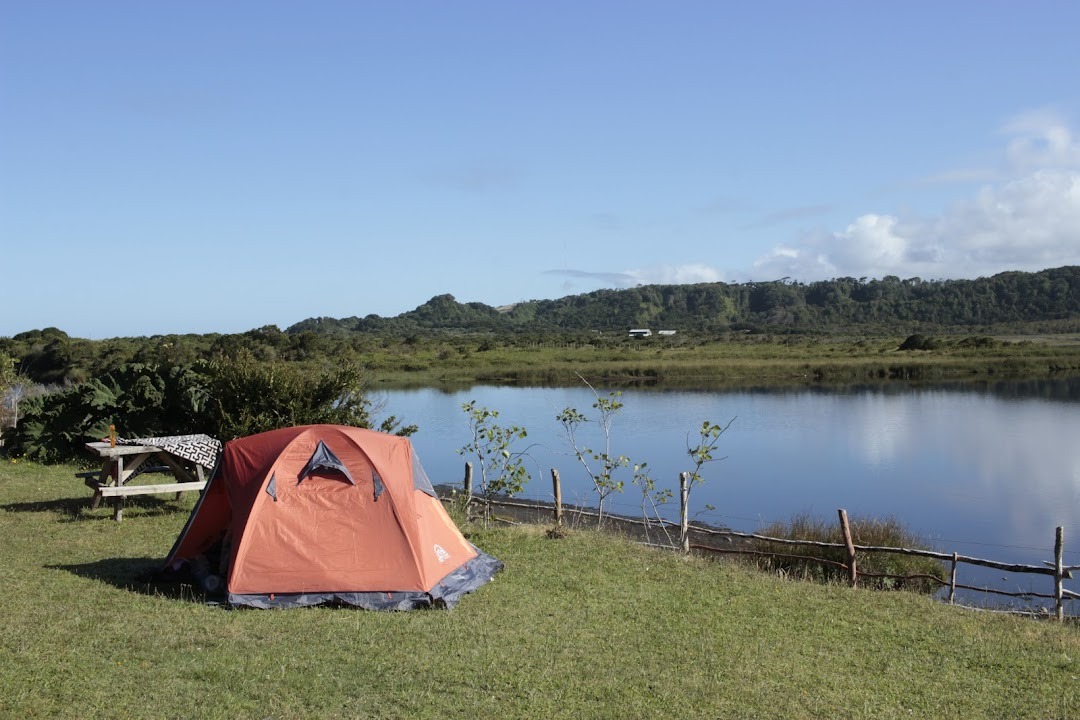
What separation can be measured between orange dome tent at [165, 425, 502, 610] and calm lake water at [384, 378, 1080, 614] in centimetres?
868

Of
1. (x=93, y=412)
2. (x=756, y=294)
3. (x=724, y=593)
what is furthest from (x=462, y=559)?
(x=756, y=294)

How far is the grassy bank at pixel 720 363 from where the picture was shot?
201 feet

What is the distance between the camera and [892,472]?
90.7ft

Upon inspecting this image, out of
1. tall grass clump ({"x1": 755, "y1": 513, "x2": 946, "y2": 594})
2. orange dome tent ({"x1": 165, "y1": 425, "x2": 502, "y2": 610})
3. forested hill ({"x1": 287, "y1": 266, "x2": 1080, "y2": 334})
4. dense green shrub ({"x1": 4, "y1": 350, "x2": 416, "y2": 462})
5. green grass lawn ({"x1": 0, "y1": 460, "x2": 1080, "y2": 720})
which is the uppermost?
forested hill ({"x1": 287, "y1": 266, "x2": 1080, "y2": 334})

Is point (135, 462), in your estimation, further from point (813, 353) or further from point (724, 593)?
point (813, 353)

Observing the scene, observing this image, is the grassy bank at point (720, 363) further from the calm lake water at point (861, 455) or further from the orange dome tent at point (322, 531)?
the orange dome tent at point (322, 531)

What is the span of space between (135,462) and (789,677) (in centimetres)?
933

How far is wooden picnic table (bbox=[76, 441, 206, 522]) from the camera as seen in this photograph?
12.5 m

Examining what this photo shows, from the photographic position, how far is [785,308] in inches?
6609

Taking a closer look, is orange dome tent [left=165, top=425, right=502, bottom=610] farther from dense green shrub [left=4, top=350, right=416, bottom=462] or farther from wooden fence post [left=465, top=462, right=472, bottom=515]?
dense green shrub [left=4, top=350, right=416, bottom=462]

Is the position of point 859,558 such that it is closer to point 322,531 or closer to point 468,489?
point 468,489

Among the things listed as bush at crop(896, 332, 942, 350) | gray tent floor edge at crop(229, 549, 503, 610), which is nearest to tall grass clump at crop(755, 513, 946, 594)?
gray tent floor edge at crop(229, 549, 503, 610)

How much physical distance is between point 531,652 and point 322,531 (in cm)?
274

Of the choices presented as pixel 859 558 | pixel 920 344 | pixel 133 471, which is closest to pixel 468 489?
pixel 133 471
